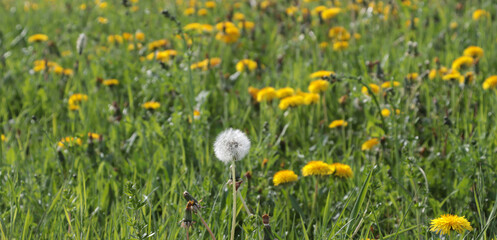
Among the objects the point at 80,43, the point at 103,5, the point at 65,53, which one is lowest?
the point at 65,53

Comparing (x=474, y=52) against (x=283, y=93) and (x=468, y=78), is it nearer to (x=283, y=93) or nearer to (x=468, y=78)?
(x=468, y=78)

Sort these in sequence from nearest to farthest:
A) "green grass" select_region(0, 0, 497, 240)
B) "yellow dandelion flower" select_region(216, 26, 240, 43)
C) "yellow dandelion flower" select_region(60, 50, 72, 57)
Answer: "green grass" select_region(0, 0, 497, 240) → "yellow dandelion flower" select_region(216, 26, 240, 43) → "yellow dandelion flower" select_region(60, 50, 72, 57)

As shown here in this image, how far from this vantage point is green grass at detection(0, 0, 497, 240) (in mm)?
1662

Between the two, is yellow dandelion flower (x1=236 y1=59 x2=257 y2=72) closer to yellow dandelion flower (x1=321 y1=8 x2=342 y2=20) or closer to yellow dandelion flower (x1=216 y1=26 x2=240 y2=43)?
yellow dandelion flower (x1=216 y1=26 x2=240 y2=43)

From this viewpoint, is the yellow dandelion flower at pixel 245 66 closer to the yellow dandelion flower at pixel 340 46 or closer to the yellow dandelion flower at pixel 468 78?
the yellow dandelion flower at pixel 340 46

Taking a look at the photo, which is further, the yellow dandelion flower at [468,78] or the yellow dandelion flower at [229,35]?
the yellow dandelion flower at [229,35]

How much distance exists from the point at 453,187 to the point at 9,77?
2.86 meters

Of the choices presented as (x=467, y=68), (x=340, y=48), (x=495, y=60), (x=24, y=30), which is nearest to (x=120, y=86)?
(x=340, y=48)

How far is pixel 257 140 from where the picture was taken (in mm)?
2354

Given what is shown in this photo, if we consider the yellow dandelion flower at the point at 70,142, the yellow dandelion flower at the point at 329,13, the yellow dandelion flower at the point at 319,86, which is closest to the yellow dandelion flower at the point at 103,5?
the yellow dandelion flower at the point at 329,13

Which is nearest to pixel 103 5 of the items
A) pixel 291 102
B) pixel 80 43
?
pixel 80 43

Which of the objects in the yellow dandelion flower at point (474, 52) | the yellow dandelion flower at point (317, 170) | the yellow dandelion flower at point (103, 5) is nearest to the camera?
the yellow dandelion flower at point (317, 170)

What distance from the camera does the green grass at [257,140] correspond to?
1662 mm

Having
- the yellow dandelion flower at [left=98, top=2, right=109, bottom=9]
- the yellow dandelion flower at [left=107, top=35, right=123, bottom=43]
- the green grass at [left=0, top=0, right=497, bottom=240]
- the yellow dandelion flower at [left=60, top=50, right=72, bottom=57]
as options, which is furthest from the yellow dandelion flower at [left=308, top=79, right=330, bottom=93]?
the yellow dandelion flower at [left=98, top=2, right=109, bottom=9]
